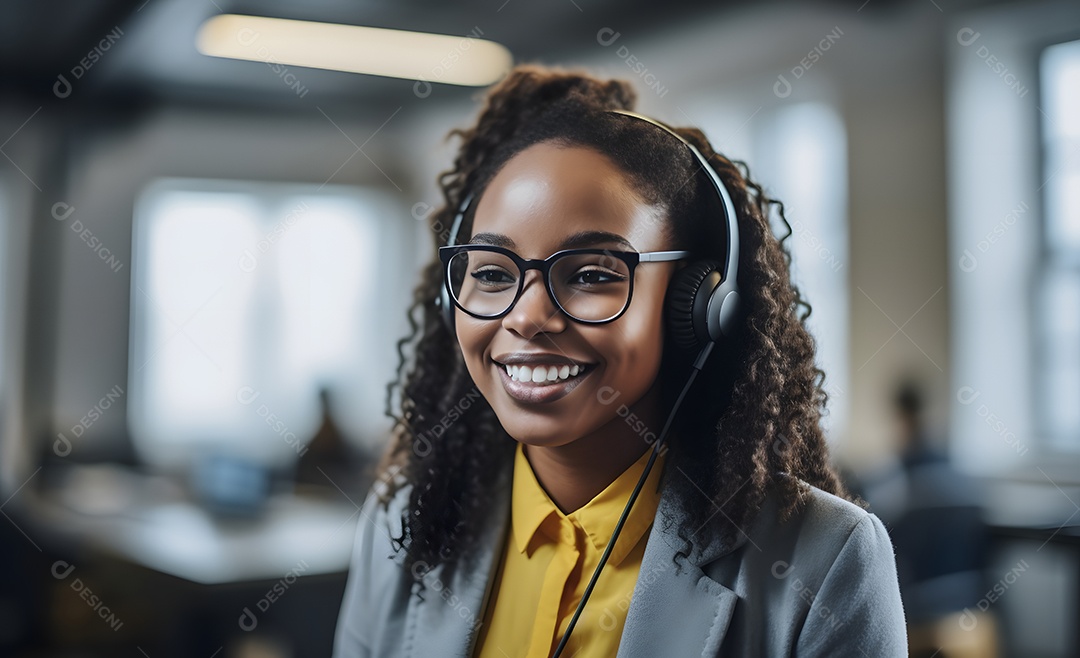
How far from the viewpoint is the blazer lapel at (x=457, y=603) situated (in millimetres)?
922

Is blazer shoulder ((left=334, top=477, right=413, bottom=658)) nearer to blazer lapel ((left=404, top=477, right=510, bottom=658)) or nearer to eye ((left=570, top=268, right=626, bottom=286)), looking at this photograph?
blazer lapel ((left=404, top=477, right=510, bottom=658))

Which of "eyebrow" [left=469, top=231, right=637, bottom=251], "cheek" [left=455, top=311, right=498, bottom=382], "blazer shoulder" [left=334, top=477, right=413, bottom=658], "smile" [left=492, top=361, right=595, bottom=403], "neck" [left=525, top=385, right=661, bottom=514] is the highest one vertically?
"eyebrow" [left=469, top=231, right=637, bottom=251]

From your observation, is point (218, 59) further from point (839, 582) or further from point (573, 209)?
point (839, 582)

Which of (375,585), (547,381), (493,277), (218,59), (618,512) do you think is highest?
(218,59)

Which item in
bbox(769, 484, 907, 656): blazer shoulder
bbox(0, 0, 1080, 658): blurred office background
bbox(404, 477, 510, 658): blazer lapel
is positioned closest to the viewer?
bbox(769, 484, 907, 656): blazer shoulder

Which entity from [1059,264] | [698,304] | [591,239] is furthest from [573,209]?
[1059,264]

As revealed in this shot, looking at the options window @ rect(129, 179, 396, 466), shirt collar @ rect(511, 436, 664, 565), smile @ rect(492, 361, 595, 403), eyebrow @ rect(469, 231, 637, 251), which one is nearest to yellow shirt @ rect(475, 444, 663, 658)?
shirt collar @ rect(511, 436, 664, 565)

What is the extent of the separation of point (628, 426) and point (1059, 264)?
574 millimetres

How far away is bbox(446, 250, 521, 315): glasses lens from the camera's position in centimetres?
85

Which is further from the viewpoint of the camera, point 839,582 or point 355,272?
point 355,272

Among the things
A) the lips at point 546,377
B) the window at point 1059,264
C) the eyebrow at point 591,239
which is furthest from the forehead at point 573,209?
the window at point 1059,264

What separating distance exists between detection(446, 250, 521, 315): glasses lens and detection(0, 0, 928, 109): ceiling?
330 millimetres

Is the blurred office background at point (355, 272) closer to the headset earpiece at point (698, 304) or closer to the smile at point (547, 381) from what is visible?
the headset earpiece at point (698, 304)

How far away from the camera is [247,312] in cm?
112
